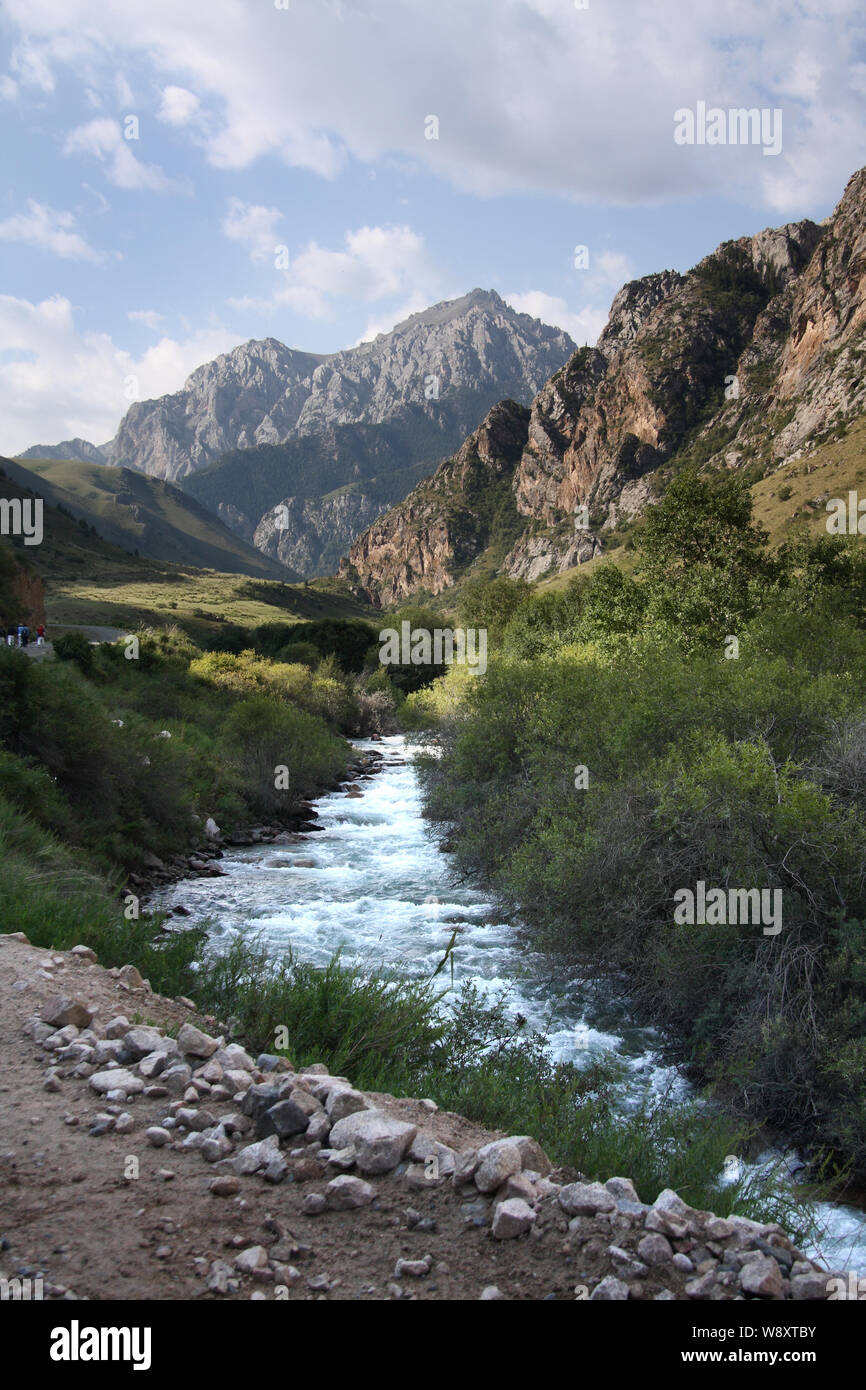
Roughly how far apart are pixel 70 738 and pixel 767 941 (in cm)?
1481

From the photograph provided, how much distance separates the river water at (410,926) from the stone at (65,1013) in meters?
4.33

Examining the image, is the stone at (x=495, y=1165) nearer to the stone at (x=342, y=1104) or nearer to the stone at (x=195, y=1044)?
the stone at (x=342, y=1104)

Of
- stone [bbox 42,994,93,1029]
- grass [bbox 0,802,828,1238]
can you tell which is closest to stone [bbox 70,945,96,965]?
grass [bbox 0,802,828,1238]

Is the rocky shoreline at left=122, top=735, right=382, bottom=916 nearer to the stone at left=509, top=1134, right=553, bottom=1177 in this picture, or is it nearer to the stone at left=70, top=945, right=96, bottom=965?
the stone at left=70, top=945, right=96, bottom=965

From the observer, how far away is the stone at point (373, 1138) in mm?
3828

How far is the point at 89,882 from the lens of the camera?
1136 cm

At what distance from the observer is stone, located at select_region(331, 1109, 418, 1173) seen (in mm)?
3828

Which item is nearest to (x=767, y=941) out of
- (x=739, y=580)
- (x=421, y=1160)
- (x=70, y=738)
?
(x=421, y=1160)

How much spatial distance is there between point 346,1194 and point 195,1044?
176 cm

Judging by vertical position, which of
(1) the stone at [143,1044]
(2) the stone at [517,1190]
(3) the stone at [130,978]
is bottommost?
(3) the stone at [130,978]

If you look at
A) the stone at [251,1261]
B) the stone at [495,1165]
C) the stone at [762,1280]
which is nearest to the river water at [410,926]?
the stone at [762,1280]

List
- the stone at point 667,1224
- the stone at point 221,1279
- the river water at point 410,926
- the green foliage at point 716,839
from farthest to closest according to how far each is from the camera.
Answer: the river water at point 410,926
the green foliage at point 716,839
the stone at point 667,1224
the stone at point 221,1279

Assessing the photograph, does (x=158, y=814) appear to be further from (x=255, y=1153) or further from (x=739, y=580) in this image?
(x=739, y=580)

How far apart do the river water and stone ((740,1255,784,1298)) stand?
364cm
